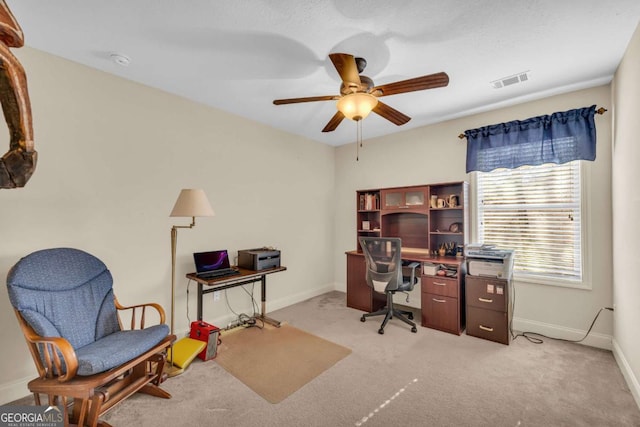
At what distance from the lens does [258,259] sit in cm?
312

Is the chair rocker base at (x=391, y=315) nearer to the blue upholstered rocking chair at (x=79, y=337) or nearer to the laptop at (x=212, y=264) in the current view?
the laptop at (x=212, y=264)

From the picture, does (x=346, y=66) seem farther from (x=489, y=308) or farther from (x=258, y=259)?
(x=489, y=308)

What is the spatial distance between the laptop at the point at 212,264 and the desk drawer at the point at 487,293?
257 cm

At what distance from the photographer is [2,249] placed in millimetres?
2010

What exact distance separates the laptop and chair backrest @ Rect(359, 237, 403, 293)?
1564 millimetres

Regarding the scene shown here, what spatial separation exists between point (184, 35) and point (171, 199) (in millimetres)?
1566

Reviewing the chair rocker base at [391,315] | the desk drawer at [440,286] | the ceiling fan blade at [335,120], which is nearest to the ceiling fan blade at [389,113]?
the ceiling fan blade at [335,120]

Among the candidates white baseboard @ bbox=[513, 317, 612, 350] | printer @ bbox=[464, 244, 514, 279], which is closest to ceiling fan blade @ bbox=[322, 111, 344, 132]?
printer @ bbox=[464, 244, 514, 279]

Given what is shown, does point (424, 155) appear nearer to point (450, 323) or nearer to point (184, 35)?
point (450, 323)

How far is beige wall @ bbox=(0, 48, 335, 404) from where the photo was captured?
213cm

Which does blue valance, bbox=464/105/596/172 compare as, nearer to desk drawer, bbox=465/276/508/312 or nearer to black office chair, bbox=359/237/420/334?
desk drawer, bbox=465/276/508/312

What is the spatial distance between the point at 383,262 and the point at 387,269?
3.6 inches

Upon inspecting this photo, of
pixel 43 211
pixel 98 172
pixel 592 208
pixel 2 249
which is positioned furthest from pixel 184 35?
pixel 592 208

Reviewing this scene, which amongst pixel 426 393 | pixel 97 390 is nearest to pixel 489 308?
pixel 426 393
